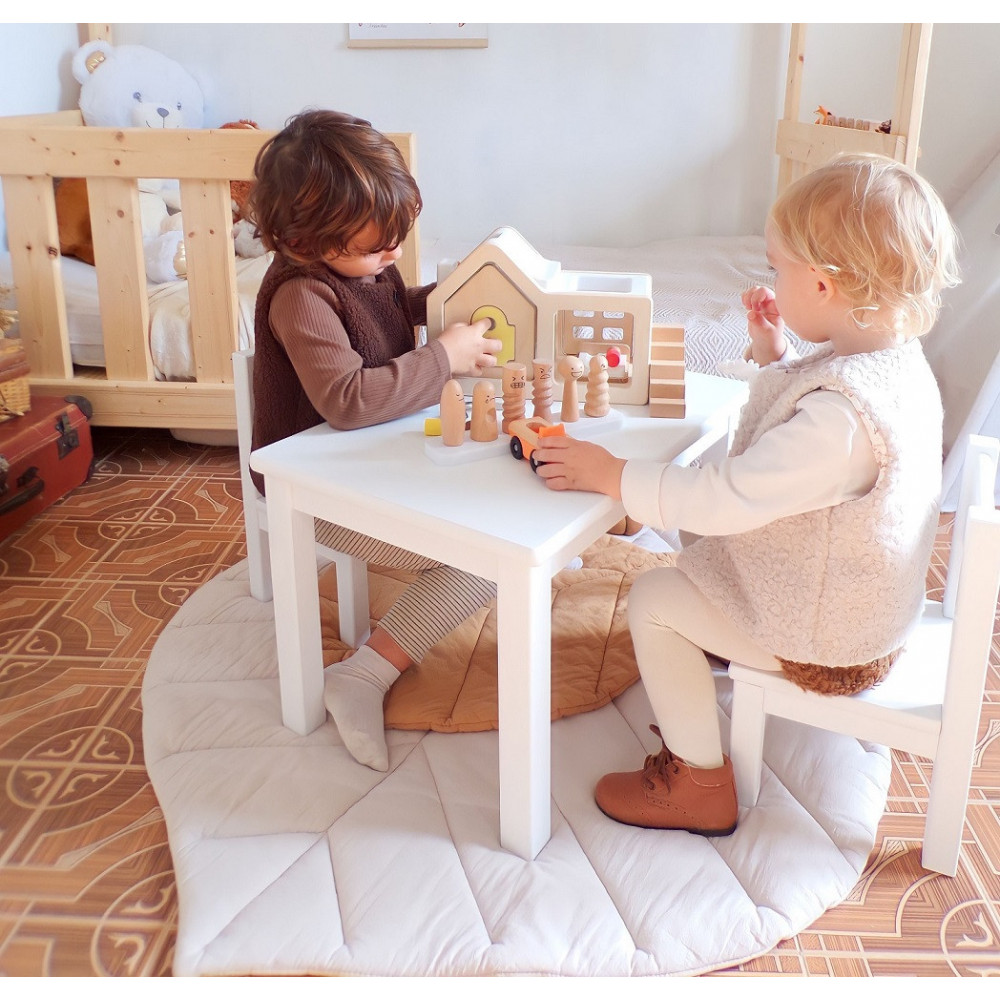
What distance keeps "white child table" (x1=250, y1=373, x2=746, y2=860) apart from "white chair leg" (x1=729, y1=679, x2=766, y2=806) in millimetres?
222

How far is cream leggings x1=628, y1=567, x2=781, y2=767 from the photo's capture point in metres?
1.12

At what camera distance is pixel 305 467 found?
1145 mm

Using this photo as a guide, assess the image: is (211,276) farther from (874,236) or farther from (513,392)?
(874,236)

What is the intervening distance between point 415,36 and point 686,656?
101 inches

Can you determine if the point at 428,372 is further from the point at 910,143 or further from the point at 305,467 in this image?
the point at 910,143

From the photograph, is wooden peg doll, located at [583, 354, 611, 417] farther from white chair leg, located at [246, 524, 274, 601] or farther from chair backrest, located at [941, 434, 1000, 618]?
white chair leg, located at [246, 524, 274, 601]

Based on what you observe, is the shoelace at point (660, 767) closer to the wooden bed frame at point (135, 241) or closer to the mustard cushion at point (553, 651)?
the mustard cushion at point (553, 651)

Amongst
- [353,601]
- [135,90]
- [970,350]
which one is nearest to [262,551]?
[353,601]

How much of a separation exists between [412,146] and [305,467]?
105 centimetres

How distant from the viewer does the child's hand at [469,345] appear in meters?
1.30

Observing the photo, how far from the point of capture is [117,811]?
1211 mm

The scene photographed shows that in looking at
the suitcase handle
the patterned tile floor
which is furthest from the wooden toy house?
the suitcase handle

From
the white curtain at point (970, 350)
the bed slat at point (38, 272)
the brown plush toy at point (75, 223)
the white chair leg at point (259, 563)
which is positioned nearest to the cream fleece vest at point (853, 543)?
the white chair leg at point (259, 563)

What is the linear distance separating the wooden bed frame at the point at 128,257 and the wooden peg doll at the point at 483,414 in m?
0.95
